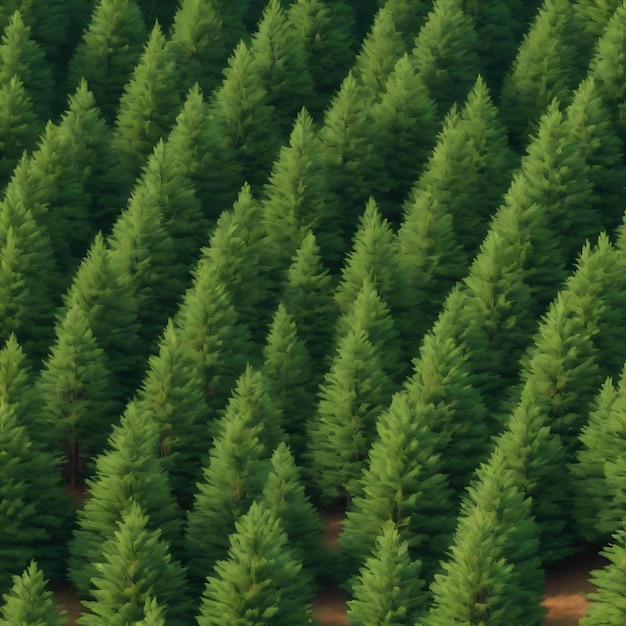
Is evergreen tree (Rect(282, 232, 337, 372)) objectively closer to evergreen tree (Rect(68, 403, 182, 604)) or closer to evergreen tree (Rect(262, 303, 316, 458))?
evergreen tree (Rect(262, 303, 316, 458))

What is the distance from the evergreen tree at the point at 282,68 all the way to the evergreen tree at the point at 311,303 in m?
16.9

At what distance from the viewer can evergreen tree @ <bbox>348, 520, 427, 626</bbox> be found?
69250 millimetres

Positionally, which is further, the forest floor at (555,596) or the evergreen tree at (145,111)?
the evergreen tree at (145,111)

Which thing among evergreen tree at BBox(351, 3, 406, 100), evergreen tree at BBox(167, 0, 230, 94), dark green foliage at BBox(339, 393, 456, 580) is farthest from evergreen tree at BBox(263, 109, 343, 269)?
dark green foliage at BBox(339, 393, 456, 580)

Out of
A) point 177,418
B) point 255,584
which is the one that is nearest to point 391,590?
point 255,584

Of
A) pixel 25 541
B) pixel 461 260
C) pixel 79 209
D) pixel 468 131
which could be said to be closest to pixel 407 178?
pixel 468 131

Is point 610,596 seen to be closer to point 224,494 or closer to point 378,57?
point 224,494

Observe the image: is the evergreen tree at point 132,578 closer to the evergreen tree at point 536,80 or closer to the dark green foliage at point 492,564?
the dark green foliage at point 492,564

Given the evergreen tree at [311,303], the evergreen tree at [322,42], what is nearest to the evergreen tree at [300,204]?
the evergreen tree at [311,303]

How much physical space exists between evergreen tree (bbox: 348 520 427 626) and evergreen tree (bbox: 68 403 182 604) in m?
8.14

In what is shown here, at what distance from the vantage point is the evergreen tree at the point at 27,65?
338ft

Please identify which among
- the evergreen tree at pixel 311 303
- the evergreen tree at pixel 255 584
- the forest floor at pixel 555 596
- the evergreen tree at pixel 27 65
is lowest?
the evergreen tree at pixel 255 584

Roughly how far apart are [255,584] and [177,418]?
11157mm

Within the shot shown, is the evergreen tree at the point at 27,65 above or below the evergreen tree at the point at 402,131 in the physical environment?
above
